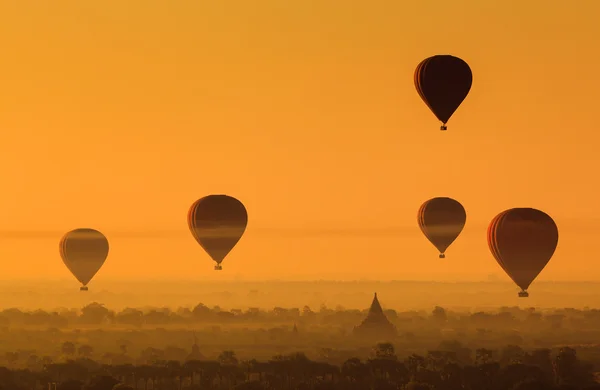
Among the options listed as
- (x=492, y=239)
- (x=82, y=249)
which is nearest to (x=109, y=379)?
(x=82, y=249)

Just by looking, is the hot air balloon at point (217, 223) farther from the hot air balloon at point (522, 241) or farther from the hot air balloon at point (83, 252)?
the hot air balloon at point (83, 252)

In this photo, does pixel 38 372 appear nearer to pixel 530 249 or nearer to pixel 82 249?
pixel 82 249

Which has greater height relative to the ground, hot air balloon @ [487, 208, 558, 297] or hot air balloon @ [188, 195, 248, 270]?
A: hot air balloon @ [188, 195, 248, 270]

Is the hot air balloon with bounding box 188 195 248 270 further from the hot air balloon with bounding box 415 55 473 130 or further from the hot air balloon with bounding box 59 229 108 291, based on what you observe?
the hot air balloon with bounding box 59 229 108 291

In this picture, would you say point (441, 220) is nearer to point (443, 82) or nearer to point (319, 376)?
point (443, 82)

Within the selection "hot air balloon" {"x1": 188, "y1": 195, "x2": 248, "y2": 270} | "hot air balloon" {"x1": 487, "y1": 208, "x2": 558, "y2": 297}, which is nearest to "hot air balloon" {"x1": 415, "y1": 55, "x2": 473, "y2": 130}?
"hot air balloon" {"x1": 487, "y1": 208, "x2": 558, "y2": 297}

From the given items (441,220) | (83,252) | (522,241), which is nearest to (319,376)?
(83,252)
